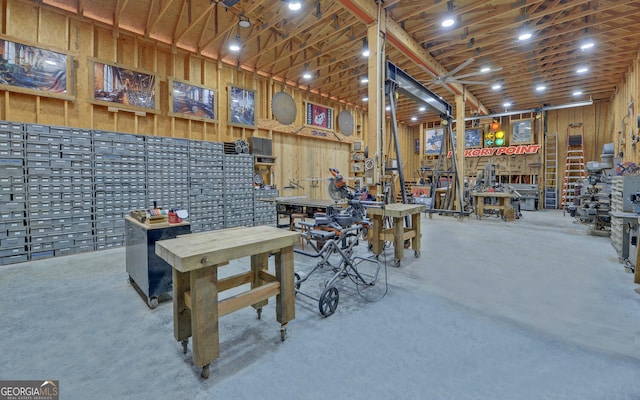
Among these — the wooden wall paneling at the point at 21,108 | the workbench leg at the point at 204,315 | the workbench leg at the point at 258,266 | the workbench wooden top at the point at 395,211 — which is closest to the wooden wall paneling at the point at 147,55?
the wooden wall paneling at the point at 21,108

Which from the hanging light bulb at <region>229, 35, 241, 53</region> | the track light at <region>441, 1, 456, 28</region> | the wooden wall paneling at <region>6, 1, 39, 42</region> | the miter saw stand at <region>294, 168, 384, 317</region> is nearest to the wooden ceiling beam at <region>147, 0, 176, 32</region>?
the hanging light bulb at <region>229, 35, 241, 53</region>

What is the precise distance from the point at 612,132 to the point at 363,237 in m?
10.9

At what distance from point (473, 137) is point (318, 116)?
8.03 metres

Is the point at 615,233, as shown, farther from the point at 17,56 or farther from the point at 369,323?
the point at 17,56

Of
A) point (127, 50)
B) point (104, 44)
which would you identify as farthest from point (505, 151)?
point (104, 44)

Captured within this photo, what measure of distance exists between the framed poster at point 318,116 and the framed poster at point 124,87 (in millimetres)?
4636

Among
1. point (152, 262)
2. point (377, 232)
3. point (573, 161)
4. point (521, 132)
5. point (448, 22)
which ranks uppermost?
point (448, 22)

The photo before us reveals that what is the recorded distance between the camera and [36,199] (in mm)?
4301

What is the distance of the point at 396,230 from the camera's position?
12.6 ft

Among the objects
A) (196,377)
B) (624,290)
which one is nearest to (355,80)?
(624,290)

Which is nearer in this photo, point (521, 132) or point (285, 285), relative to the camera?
point (285, 285)

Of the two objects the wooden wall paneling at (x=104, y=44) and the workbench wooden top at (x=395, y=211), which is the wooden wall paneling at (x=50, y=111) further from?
the workbench wooden top at (x=395, y=211)

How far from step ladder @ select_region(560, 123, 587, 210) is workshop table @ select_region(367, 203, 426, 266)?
994 cm

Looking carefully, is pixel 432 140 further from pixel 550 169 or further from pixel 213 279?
pixel 213 279
